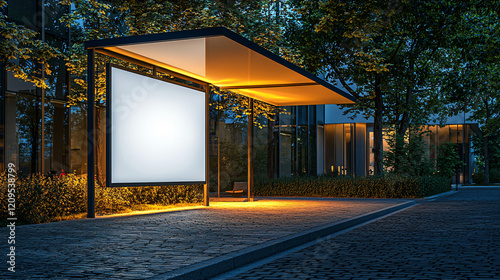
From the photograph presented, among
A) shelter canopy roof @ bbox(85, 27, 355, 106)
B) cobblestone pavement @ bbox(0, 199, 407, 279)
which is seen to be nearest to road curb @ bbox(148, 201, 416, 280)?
cobblestone pavement @ bbox(0, 199, 407, 279)

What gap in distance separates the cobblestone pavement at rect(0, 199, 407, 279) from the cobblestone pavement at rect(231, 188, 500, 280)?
850mm

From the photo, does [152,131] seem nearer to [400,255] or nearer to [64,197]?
[64,197]

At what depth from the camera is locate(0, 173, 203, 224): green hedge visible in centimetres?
1269

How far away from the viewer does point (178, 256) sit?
7.90 meters

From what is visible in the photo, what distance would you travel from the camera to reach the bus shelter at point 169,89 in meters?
13.6

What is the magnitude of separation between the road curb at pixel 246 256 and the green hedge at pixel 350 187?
39.3 feet

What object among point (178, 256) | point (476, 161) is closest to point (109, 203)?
point (178, 256)

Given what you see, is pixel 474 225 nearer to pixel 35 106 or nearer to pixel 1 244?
pixel 1 244

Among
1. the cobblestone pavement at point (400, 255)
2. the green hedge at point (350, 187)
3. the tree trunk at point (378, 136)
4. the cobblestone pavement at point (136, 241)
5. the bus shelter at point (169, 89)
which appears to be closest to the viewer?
the cobblestone pavement at point (136, 241)

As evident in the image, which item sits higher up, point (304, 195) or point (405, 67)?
point (405, 67)

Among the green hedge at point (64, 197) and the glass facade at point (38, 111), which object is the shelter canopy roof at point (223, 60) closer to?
the green hedge at point (64, 197)

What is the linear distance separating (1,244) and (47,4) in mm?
14880

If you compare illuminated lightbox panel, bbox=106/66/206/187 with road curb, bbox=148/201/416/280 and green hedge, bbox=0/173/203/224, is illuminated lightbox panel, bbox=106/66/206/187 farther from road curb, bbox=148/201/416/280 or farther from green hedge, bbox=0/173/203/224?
road curb, bbox=148/201/416/280

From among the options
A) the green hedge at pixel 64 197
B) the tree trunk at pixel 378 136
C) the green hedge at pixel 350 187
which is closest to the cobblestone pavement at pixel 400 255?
the green hedge at pixel 64 197
